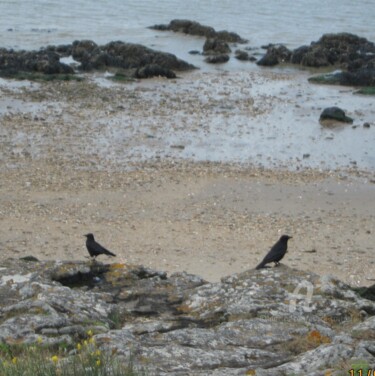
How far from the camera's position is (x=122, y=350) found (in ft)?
19.0

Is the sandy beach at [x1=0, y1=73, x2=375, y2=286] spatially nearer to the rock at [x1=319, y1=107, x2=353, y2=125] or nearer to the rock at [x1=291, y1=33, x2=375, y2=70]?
the rock at [x1=319, y1=107, x2=353, y2=125]

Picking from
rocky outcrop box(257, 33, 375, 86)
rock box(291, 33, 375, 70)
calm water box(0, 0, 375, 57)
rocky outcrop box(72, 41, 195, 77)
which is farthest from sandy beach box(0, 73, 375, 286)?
calm water box(0, 0, 375, 57)

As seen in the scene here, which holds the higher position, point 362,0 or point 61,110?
point 362,0

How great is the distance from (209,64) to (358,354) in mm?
28636

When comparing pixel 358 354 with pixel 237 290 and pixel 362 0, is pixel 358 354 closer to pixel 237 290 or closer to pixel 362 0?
pixel 237 290

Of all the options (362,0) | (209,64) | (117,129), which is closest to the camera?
(117,129)

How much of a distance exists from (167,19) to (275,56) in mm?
14141

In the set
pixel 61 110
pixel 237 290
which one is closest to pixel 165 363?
pixel 237 290

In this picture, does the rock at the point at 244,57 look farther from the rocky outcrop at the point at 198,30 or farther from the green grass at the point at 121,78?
the green grass at the point at 121,78

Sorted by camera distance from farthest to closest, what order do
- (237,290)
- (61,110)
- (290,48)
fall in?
(290,48)
(61,110)
(237,290)

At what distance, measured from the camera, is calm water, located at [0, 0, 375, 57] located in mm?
40156

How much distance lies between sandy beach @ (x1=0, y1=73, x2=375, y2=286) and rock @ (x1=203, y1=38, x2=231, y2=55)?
36.0 ft

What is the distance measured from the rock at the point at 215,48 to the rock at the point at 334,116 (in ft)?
42.1
